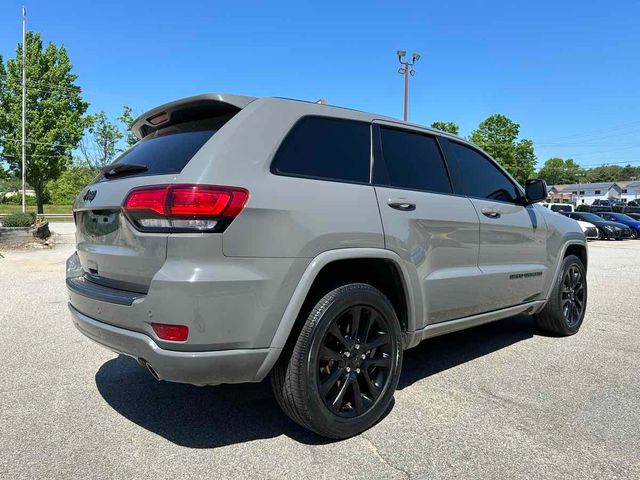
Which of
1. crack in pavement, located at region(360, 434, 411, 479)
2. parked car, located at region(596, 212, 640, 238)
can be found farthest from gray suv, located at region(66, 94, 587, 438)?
parked car, located at region(596, 212, 640, 238)

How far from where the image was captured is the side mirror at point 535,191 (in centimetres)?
454

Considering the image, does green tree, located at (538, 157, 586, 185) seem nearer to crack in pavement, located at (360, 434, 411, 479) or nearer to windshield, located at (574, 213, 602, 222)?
windshield, located at (574, 213, 602, 222)

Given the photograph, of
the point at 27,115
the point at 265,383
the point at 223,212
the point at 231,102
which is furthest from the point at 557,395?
the point at 27,115

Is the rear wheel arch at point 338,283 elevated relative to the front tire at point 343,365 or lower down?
elevated

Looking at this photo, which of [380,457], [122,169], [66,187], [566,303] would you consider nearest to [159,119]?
[122,169]

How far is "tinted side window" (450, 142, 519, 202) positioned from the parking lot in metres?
1.46

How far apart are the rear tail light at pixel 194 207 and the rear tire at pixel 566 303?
3.79 metres

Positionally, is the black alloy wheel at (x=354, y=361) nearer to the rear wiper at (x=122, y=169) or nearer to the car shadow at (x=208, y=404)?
the car shadow at (x=208, y=404)

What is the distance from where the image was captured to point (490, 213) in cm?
408

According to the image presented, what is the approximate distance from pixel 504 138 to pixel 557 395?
51.5 metres

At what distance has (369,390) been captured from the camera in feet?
10.00

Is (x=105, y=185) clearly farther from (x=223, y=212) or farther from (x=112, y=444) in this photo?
(x=112, y=444)

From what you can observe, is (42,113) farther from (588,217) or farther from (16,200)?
(588,217)

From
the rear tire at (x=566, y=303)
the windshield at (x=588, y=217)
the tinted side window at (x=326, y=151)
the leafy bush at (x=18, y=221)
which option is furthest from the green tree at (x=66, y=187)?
the tinted side window at (x=326, y=151)
